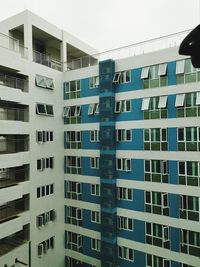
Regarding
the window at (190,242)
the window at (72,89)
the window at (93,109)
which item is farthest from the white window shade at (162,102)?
the window at (190,242)

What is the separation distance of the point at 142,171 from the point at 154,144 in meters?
2.07

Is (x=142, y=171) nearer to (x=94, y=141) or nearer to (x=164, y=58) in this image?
(x=94, y=141)

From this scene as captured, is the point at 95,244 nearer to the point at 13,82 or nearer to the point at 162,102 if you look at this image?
the point at 162,102

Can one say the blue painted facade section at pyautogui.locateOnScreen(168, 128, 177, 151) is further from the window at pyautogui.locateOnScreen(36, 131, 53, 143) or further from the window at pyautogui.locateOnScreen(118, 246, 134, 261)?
the window at pyautogui.locateOnScreen(36, 131, 53, 143)

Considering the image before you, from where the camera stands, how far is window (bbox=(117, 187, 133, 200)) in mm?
17469

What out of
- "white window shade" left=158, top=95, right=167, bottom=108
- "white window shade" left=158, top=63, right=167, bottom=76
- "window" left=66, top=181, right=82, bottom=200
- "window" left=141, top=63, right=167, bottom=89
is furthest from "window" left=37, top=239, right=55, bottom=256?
"white window shade" left=158, top=63, right=167, bottom=76

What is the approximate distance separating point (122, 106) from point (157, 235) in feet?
30.0

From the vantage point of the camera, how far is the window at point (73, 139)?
65.3 ft

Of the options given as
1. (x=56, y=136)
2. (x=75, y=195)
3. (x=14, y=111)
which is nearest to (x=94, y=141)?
(x=56, y=136)

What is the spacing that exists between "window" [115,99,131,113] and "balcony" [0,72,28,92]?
670 cm

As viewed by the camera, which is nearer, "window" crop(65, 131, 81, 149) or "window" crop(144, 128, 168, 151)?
"window" crop(144, 128, 168, 151)

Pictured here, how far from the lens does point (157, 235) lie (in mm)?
16359

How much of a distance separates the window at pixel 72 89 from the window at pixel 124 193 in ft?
26.6

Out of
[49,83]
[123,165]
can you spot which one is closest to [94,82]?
[49,83]
